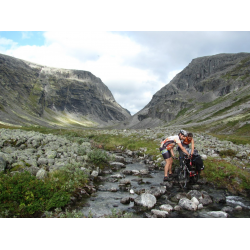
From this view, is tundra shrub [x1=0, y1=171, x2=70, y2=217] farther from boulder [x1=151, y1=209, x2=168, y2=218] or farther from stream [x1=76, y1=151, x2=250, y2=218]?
boulder [x1=151, y1=209, x2=168, y2=218]

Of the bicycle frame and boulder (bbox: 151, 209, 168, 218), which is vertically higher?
the bicycle frame

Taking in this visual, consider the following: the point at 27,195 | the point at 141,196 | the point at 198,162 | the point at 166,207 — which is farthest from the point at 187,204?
the point at 27,195

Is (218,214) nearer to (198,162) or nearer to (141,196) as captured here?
(141,196)

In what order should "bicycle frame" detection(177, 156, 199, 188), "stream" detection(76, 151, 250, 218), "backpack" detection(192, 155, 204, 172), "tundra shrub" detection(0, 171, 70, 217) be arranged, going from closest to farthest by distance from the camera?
1. "tundra shrub" detection(0, 171, 70, 217)
2. "stream" detection(76, 151, 250, 218)
3. "backpack" detection(192, 155, 204, 172)
4. "bicycle frame" detection(177, 156, 199, 188)

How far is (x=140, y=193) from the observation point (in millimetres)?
12000

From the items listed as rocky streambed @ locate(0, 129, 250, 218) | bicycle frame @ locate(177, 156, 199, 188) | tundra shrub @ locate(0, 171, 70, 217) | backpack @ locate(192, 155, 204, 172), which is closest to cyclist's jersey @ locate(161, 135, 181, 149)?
bicycle frame @ locate(177, 156, 199, 188)

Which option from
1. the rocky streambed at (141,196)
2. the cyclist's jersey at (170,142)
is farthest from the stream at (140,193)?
the cyclist's jersey at (170,142)

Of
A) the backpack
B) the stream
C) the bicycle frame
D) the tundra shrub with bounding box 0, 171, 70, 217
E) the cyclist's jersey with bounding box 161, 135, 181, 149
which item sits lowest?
the stream

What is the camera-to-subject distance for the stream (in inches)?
360

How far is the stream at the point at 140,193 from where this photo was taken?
915 centimetres
